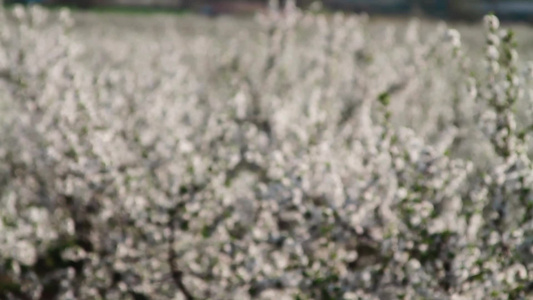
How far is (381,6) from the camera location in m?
42.7

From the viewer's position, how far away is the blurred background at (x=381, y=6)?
38375 millimetres

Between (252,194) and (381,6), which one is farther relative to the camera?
(381,6)

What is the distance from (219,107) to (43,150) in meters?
3.11

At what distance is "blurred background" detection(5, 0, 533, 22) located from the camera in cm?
3838

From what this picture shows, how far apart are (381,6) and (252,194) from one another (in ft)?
129

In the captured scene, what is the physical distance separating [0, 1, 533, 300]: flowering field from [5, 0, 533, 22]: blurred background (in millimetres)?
28439

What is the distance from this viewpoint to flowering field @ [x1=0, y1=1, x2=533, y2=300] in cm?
423

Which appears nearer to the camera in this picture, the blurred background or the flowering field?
the flowering field

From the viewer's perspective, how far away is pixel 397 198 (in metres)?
4.27

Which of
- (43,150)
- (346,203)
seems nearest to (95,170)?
(43,150)

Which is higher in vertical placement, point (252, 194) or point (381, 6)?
point (381, 6)

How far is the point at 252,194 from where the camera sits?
5.19 metres

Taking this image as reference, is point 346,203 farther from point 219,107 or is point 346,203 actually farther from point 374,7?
point 374,7

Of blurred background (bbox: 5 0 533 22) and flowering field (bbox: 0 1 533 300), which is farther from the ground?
blurred background (bbox: 5 0 533 22)
